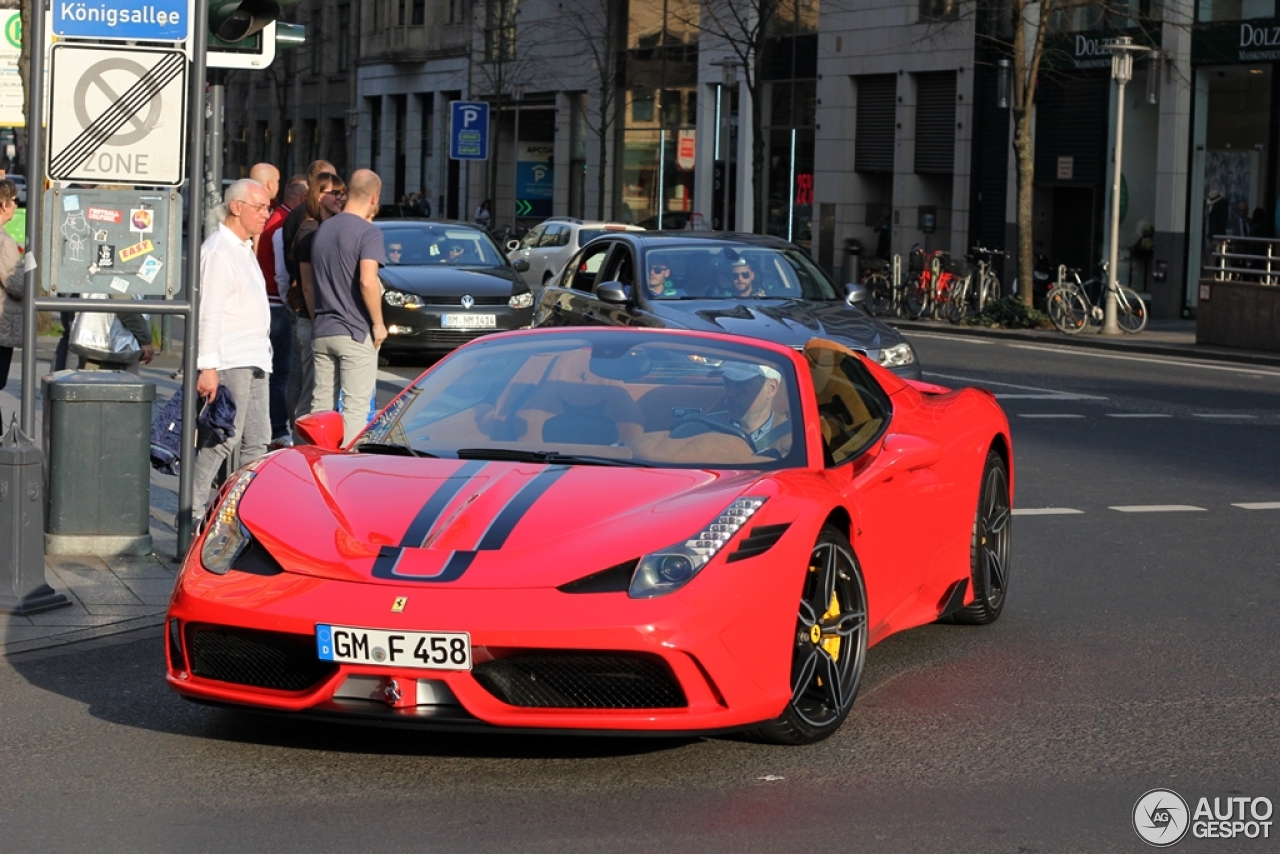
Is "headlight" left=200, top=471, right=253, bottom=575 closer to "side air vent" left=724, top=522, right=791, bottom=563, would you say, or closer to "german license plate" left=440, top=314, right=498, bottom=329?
"side air vent" left=724, top=522, right=791, bottom=563

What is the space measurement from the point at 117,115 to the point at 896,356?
7078 mm

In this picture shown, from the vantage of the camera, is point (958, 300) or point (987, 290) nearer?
point (958, 300)

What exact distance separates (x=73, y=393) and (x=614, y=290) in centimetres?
665

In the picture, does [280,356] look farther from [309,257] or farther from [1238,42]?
[1238,42]

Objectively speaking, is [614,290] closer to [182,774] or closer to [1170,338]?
[182,774]

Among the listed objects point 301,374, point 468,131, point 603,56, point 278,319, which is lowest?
point 301,374

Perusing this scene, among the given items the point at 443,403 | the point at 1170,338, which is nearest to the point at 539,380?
the point at 443,403

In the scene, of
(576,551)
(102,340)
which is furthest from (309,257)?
(576,551)

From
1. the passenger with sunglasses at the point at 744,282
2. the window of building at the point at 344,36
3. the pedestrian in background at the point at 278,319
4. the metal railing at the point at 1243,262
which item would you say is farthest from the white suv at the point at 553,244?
the window of building at the point at 344,36

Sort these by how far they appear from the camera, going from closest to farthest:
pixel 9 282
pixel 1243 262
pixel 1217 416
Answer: pixel 9 282 < pixel 1217 416 < pixel 1243 262

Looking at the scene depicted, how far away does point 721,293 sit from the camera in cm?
1549

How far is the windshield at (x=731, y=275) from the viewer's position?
50.9ft

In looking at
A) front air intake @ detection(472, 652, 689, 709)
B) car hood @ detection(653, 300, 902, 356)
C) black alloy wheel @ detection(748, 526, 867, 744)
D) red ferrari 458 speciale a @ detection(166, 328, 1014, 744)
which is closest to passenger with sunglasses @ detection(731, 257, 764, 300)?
car hood @ detection(653, 300, 902, 356)

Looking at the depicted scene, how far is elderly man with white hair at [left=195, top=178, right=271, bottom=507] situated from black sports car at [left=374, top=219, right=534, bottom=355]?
33.8 ft
